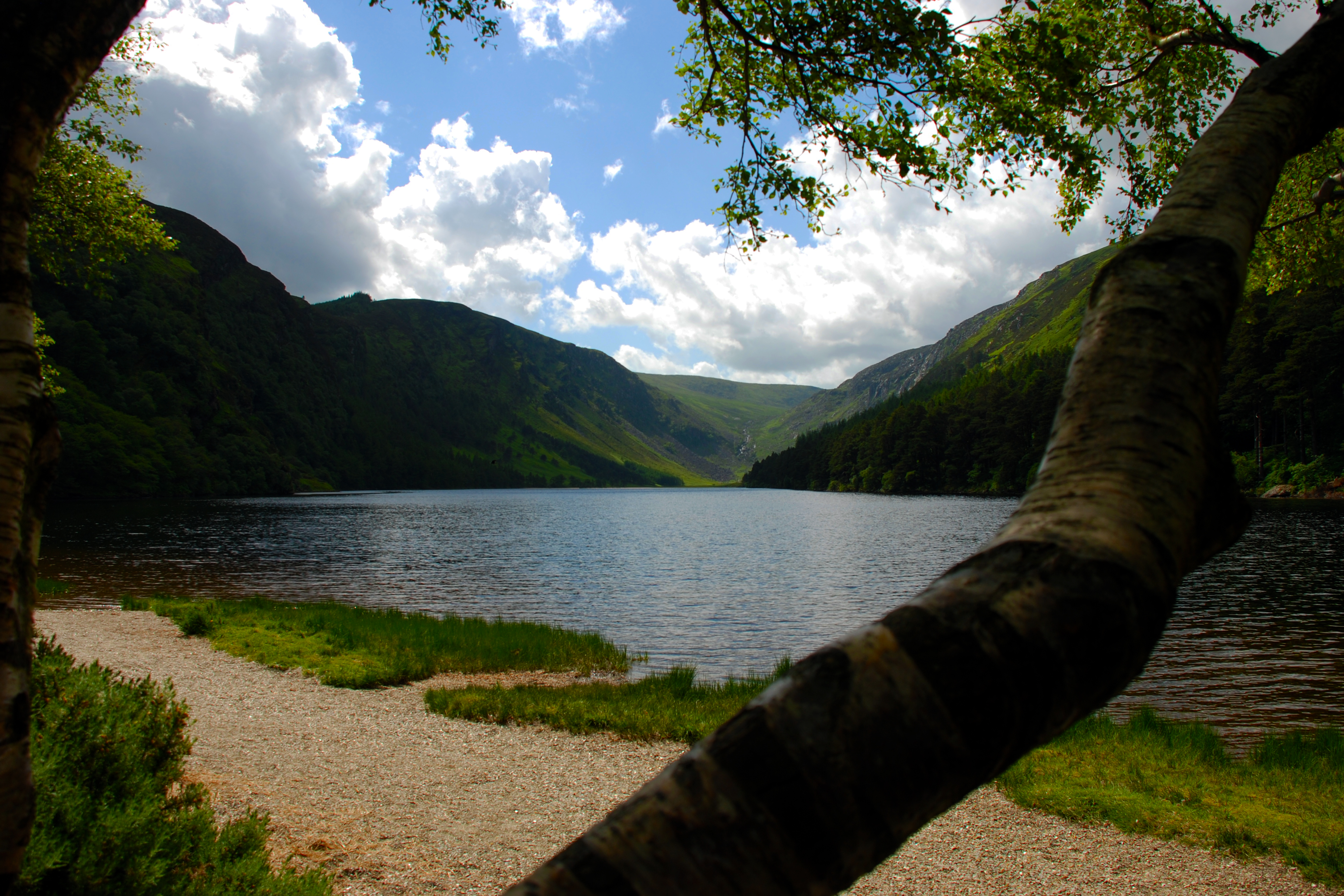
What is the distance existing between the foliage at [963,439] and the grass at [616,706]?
10676 cm

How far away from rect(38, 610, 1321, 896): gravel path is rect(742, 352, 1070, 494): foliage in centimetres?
11177

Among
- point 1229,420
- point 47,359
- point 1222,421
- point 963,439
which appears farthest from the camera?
point 963,439

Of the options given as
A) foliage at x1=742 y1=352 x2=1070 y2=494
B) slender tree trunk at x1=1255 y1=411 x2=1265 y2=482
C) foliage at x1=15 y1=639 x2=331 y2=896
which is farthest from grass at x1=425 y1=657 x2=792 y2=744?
slender tree trunk at x1=1255 y1=411 x2=1265 y2=482

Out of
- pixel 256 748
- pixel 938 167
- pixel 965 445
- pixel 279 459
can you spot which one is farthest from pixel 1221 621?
pixel 279 459

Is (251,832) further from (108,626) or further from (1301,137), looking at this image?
(108,626)

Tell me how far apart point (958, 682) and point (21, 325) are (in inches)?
140

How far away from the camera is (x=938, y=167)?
27.6 ft

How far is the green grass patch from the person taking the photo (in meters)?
8.20

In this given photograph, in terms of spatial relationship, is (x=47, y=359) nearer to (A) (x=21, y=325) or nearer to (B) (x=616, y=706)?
(B) (x=616, y=706)

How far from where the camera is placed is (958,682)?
4.08 feet

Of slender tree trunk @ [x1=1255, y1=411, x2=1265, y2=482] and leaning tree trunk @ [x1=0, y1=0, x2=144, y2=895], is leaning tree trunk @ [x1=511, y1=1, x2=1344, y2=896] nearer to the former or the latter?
leaning tree trunk @ [x1=0, y1=0, x2=144, y2=895]

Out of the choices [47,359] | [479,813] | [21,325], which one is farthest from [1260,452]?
[21,325]

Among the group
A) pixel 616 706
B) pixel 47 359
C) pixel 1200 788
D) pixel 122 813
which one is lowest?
pixel 616 706

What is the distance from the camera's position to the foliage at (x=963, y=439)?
132375 mm
